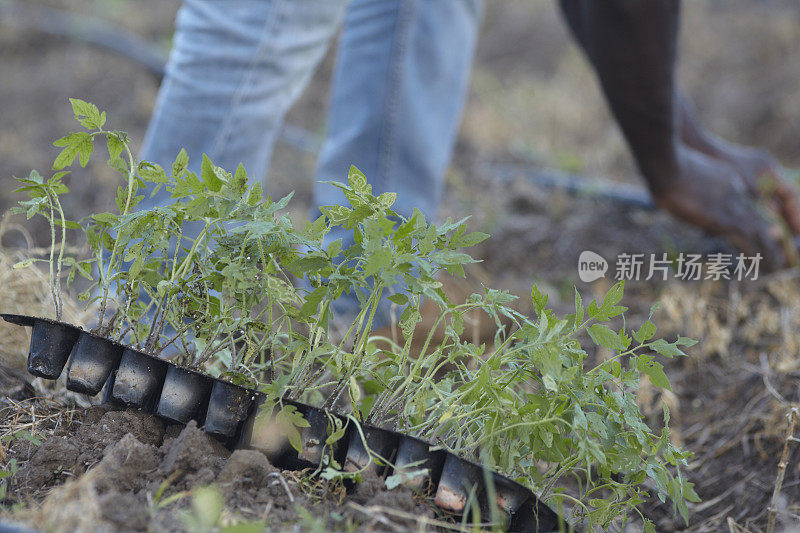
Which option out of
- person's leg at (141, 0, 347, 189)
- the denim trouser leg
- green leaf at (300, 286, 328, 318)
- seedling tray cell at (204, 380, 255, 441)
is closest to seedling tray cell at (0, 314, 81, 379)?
seedling tray cell at (204, 380, 255, 441)

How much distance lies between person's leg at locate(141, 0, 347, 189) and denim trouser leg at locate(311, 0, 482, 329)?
0.25 metres

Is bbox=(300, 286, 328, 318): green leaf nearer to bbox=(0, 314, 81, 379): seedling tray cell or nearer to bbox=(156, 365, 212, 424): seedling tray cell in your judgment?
bbox=(156, 365, 212, 424): seedling tray cell

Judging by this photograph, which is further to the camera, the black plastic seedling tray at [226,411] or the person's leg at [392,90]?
the person's leg at [392,90]

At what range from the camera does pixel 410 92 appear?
2004mm

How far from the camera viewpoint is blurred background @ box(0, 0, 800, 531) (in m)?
1.69

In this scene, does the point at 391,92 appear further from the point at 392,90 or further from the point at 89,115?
the point at 89,115

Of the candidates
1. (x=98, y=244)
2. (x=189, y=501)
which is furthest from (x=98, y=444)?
(x=98, y=244)

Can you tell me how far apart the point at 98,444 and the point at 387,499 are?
439mm

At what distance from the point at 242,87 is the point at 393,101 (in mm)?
473

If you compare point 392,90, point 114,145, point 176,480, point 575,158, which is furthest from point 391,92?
point 575,158

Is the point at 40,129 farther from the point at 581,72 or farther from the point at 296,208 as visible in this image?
the point at 581,72

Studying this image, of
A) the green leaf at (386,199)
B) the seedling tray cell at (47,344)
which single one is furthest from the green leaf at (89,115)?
the green leaf at (386,199)

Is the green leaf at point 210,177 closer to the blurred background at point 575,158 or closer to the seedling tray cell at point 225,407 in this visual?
the seedling tray cell at point 225,407

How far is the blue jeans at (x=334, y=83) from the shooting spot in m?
1.65
